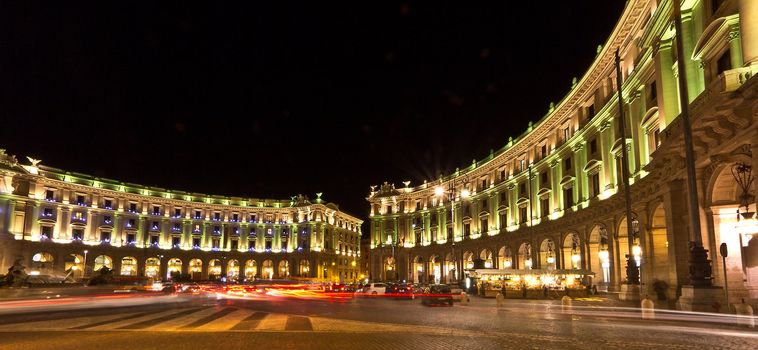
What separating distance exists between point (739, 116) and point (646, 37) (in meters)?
14.8

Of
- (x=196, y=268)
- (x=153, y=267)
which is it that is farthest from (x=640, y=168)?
(x=196, y=268)

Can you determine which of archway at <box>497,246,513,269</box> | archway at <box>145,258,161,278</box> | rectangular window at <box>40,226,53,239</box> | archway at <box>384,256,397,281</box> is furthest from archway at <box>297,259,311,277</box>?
archway at <box>497,246,513,269</box>

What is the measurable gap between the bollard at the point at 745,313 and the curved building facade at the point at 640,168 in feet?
9.06

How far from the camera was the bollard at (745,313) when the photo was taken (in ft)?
59.0

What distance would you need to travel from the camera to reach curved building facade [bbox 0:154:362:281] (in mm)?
91375

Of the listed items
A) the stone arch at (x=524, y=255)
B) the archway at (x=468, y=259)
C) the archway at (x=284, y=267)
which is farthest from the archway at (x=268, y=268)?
the stone arch at (x=524, y=255)

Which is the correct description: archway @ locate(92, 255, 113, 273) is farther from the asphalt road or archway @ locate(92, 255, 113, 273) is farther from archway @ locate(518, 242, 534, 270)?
the asphalt road

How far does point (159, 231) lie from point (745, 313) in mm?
111331

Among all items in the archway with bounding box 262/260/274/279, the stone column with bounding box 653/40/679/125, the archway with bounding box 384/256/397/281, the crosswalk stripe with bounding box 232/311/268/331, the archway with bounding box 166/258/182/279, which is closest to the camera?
the crosswalk stripe with bounding box 232/311/268/331

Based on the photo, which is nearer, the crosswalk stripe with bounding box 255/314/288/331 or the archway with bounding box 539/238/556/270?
the crosswalk stripe with bounding box 255/314/288/331

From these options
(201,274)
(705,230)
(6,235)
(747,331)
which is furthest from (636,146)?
(201,274)

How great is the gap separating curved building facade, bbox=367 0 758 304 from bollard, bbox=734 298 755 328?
2762mm

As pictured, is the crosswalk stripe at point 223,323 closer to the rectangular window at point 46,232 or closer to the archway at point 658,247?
the archway at point 658,247

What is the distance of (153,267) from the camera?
112 metres
